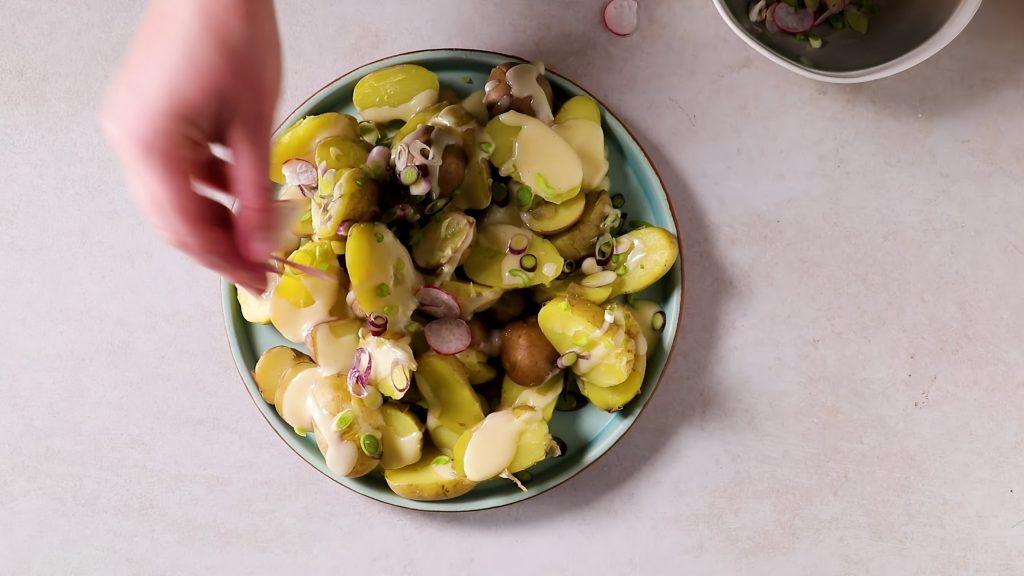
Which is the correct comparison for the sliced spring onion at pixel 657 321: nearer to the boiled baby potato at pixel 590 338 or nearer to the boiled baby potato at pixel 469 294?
the boiled baby potato at pixel 590 338

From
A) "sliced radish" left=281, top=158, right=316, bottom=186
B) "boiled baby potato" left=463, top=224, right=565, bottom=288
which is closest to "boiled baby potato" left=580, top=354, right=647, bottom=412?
"boiled baby potato" left=463, top=224, right=565, bottom=288

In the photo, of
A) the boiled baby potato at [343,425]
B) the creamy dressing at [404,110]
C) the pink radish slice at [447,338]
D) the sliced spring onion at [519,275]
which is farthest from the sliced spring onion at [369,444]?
the creamy dressing at [404,110]

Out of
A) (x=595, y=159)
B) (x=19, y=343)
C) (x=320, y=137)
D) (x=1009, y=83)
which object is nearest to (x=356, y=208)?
(x=320, y=137)

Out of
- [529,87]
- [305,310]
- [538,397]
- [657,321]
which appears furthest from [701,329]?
[305,310]

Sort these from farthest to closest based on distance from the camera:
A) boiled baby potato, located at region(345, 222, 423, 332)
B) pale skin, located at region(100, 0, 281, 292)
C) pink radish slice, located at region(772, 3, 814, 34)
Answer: pink radish slice, located at region(772, 3, 814, 34) < boiled baby potato, located at region(345, 222, 423, 332) < pale skin, located at region(100, 0, 281, 292)

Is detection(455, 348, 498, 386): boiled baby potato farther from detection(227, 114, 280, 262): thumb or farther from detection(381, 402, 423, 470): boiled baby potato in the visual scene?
detection(227, 114, 280, 262): thumb

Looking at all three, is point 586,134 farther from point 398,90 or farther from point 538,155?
point 398,90
